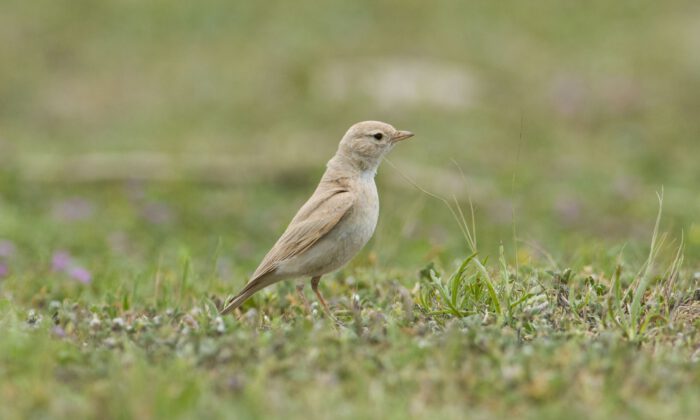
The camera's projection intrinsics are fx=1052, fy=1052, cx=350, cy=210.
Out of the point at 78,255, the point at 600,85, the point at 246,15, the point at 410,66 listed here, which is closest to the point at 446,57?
the point at 410,66

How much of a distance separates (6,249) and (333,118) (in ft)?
27.6

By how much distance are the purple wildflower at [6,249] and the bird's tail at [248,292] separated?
3.58m

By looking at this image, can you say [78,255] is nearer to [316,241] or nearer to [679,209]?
[316,241]

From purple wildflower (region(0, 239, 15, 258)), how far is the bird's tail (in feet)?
11.8

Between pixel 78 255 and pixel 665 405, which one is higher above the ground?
pixel 665 405

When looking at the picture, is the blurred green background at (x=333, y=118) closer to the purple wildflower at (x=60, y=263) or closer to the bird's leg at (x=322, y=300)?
the purple wildflower at (x=60, y=263)

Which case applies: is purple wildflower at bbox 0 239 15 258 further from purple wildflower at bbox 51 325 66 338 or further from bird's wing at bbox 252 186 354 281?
purple wildflower at bbox 51 325 66 338

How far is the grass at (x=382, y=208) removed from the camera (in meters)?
4.95

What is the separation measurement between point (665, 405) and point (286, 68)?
15.2 m

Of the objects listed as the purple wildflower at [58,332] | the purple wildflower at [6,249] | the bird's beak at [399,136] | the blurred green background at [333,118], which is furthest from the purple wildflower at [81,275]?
the bird's beak at [399,136]

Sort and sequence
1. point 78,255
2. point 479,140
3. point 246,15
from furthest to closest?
point 246,15 < point 479,140 < point 78,255

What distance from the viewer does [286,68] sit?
19219mm

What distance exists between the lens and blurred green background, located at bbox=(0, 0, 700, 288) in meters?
11.8

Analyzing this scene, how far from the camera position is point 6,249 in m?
9.81
